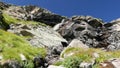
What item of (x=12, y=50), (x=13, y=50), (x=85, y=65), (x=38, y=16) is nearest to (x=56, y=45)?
(x=13, y=50)

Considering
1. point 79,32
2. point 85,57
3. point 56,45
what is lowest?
point 85,57

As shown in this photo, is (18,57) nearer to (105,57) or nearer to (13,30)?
(105,57)

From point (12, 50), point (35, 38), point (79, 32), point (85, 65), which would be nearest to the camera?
point (85, 65)

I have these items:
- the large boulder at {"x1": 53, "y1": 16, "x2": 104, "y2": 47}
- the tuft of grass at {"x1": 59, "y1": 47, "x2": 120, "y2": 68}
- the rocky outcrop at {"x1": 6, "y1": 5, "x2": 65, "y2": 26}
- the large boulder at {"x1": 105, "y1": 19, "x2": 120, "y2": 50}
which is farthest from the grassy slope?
the rocky outcrop at {"x1": 6, "y1": 5, "x2": 65, "y2": 26}

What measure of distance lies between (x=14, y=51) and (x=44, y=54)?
788cm

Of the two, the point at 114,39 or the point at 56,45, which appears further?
the point at 114,39

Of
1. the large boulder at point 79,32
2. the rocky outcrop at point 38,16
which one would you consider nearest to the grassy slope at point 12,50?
the large boulder at point 79,32

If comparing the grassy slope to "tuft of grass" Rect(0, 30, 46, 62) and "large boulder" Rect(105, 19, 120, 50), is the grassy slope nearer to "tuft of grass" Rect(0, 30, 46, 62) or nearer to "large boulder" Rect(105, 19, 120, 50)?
"tuft of grass" Rect(0, 30, 46, 62)

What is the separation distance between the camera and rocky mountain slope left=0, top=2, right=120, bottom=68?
4144 centimetres

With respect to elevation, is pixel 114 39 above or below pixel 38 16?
below

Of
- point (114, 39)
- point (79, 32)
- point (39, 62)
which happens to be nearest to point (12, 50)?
point (39, 62)

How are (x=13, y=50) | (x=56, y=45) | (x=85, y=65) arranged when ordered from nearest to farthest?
1. (x=85, y=65)
2. (x=13, y=50)
3. (x=56, y=45)

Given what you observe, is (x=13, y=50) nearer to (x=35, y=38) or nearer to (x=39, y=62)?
(x=39, y=62)

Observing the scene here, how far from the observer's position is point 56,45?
6750 cm
